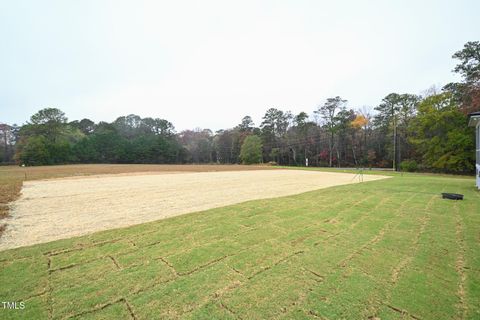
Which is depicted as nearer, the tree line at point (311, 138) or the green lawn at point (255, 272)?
the green lawn at point (255, 272)

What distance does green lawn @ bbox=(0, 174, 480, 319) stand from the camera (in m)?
2.04

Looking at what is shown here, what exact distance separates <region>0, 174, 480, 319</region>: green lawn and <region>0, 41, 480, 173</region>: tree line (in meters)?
21.7

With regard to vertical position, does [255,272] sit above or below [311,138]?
below

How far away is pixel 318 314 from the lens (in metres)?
1.96

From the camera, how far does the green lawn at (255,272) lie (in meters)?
2.04

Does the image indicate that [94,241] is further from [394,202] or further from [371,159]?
[371,159]

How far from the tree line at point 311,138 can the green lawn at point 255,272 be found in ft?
71.2

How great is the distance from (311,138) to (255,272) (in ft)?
175

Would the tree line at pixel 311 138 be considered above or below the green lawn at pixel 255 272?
above

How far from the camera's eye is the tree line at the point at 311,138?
24.4m

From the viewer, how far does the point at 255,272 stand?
8.89 ft

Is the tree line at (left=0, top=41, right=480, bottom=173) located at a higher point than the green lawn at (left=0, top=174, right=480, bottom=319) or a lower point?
higher

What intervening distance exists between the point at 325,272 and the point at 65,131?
249 ft

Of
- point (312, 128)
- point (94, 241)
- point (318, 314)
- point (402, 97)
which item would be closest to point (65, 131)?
point (312, 128)
